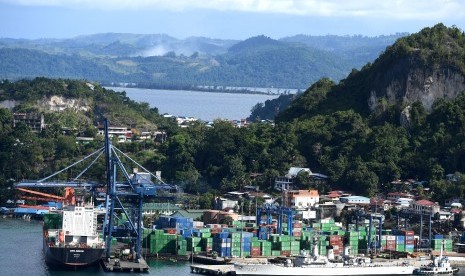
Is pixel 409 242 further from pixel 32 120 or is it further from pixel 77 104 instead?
pixel 77 104

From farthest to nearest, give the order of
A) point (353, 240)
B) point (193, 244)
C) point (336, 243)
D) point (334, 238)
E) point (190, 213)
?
point (190, 213)
point (353, 240)
point (334, 238)
point (336, 243)
point (193, 244)

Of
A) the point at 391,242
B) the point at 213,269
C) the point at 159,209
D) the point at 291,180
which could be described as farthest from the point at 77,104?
the point at 213,269

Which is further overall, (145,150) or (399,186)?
(145,150)

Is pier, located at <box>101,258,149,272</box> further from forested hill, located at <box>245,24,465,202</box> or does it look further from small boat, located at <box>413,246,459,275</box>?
forested hill, located at <box>245,24,465,202</box>

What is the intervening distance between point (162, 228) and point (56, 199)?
30.5 ft

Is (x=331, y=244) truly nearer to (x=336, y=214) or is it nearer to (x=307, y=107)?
(x=336, y=214)

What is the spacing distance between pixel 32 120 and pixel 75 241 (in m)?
29.3

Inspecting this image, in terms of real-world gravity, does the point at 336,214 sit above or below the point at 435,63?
below

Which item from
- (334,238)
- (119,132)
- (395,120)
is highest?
(395,120)

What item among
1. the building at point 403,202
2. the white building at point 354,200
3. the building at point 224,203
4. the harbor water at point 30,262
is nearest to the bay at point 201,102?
the building at point 224,203

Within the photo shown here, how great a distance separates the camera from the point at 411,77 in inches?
2216

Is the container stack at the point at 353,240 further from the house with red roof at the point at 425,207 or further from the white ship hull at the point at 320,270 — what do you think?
the house with red roof at the point at 425,207

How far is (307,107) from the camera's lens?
6034 cm

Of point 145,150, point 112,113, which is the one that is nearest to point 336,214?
point 145,150
